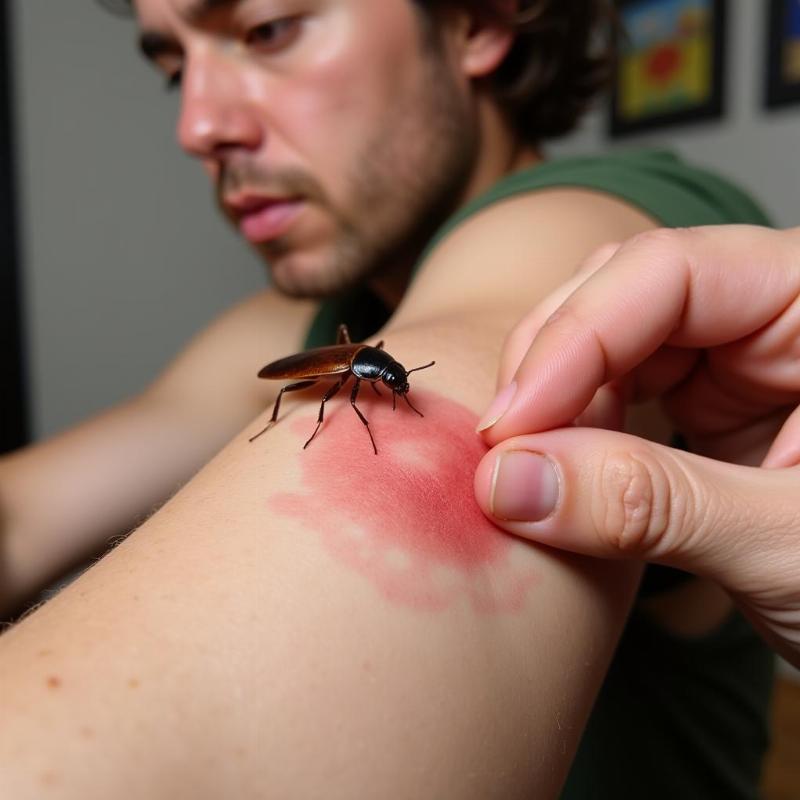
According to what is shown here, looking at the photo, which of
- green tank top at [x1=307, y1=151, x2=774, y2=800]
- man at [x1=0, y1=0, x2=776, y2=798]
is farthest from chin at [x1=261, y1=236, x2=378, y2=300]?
green tank top at [x1=307, y1=151, x2=774, y2=800]

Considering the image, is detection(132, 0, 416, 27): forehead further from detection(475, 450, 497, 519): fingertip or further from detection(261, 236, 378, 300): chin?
detection(475, 450, 497, 519): fingertip

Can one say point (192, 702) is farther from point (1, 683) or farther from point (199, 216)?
point (199, 216)

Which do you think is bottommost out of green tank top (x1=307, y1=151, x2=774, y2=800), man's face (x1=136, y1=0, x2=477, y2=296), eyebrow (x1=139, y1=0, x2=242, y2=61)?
green tank top (x1=307, y1=151, x2=774, y2=800)

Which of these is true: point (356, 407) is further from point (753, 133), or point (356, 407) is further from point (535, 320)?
point (753, 133)

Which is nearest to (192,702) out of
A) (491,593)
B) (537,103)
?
(491,593)

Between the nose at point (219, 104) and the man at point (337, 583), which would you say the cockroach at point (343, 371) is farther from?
the nose at point (219, 104)

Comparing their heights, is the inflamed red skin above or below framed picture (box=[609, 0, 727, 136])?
below

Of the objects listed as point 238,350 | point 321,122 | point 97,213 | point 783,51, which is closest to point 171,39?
point 321,122
